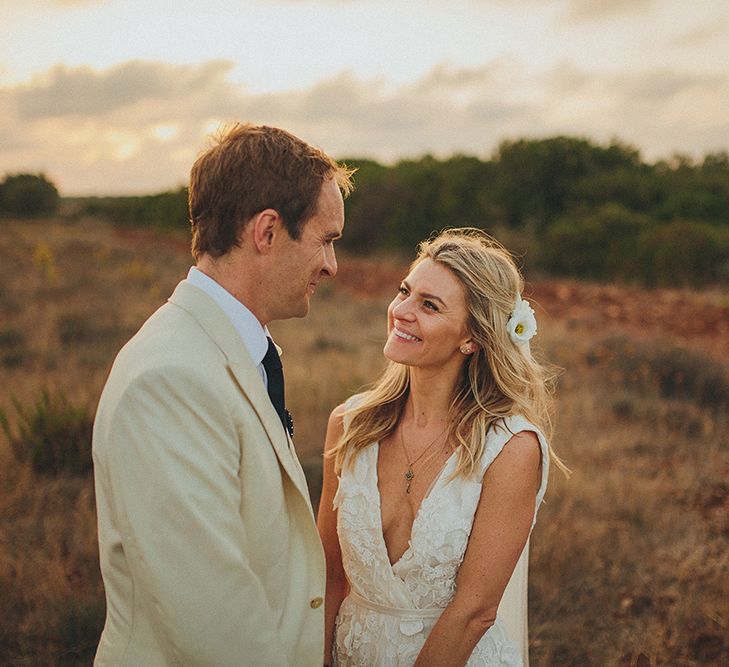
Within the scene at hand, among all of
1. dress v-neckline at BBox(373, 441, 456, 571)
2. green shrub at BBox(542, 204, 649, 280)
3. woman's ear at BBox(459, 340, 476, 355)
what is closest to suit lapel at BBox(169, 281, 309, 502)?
dress v-neckline at BBox(373, 441, 456, 571)

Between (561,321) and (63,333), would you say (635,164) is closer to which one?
(561,321)

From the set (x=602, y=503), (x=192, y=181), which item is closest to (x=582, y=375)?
(x=602, y=503)

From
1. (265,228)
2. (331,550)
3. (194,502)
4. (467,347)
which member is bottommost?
(331,550)

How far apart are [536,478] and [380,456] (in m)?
0.64

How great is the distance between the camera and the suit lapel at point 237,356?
1.82m

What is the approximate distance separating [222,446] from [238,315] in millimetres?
452

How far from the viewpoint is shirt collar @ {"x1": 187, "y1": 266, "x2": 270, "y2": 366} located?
1.95 meters

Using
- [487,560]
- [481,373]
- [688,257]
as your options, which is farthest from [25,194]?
[487,560]

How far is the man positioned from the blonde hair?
2.55 feet

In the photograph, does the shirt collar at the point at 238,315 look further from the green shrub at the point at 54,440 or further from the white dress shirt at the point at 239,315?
the green shrub at the point at 54,440

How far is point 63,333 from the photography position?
9750 millimetres

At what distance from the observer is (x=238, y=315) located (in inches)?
78.2

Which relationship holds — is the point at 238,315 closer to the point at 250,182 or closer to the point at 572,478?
the point at 250,182

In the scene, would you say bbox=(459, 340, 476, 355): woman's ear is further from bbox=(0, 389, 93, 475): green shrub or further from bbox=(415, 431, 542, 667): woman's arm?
bbox=(0, 389, 93, 475): green shrub
